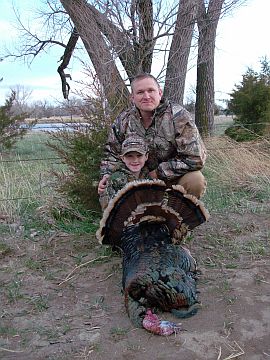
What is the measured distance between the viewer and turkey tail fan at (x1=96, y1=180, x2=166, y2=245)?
9.95ft

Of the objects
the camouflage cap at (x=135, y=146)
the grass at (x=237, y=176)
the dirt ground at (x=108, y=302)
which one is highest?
the camouflage cap at (x=135, y=146)

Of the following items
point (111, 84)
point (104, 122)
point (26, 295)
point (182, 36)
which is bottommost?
point (26, 295)

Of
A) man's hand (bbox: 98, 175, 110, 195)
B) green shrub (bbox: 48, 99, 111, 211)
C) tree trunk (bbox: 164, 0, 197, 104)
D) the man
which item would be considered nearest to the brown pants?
the man

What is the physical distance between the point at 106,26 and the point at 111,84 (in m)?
3.96

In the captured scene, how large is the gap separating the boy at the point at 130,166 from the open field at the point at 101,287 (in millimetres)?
757

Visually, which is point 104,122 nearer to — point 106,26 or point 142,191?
point 142,191

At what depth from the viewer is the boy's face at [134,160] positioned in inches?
148

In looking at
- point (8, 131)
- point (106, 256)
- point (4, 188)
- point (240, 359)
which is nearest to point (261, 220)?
point (106, 256)

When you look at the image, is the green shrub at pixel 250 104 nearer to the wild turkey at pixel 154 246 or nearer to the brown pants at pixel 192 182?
the brown pants at pixel 192 182

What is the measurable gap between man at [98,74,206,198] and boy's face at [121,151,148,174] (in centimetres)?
23

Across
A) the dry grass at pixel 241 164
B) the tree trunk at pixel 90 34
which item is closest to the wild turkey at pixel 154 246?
the dry grass at pixel 241 164

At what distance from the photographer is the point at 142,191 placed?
3.05 m

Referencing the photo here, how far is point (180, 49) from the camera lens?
9.66 m

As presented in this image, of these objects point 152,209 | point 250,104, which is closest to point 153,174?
point 152,209
